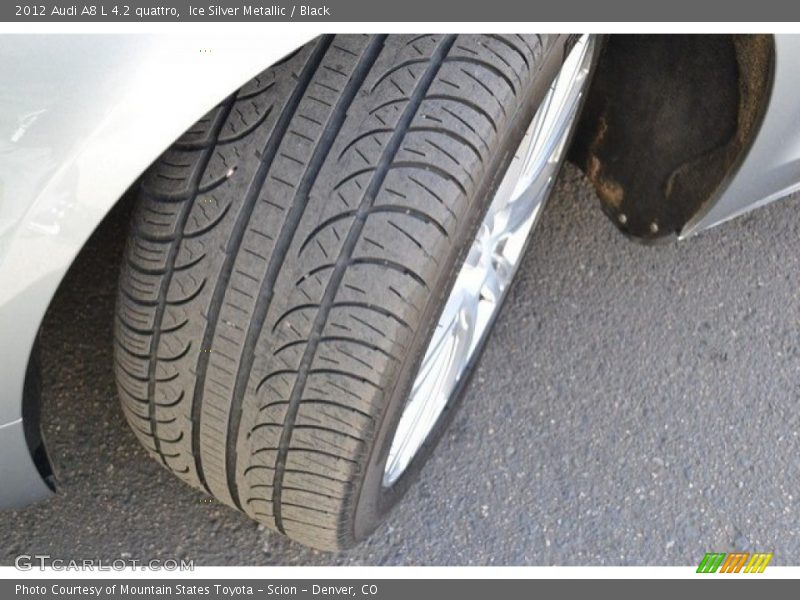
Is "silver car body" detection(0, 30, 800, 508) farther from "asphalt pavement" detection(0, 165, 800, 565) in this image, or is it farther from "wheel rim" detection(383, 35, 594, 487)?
"asphalt pavement" detection(0, 165, 800, 565)

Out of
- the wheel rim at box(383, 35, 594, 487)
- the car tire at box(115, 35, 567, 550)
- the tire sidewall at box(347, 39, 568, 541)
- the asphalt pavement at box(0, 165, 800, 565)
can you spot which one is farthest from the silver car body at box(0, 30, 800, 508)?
the asphalt pavement at box(0, 165, 800, 565)

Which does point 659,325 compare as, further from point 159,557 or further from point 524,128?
point 159,557

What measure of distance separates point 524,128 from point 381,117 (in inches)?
8.4

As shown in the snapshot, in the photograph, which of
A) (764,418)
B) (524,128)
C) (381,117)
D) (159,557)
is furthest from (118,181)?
(764,418)

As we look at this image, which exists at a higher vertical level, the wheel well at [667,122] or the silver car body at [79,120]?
the silver car body at [79,120]

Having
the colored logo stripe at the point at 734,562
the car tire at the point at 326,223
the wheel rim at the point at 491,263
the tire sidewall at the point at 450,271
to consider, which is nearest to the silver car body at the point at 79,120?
the car tire at the point at 326,223

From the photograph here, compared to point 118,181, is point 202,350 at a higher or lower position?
lower

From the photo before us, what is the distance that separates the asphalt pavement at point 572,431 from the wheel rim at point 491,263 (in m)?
0.13

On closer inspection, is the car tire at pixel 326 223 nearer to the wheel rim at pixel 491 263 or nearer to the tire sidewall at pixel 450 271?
the tire sidewall at pixel 450 271

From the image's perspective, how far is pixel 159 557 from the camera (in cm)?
160

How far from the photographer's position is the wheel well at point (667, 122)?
1.50m

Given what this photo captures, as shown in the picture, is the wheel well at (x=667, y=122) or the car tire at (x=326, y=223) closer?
the car tire at (x=326, y=223)

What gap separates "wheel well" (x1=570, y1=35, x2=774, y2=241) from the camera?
4.92 feet

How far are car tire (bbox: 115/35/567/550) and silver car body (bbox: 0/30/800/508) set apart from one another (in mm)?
150
